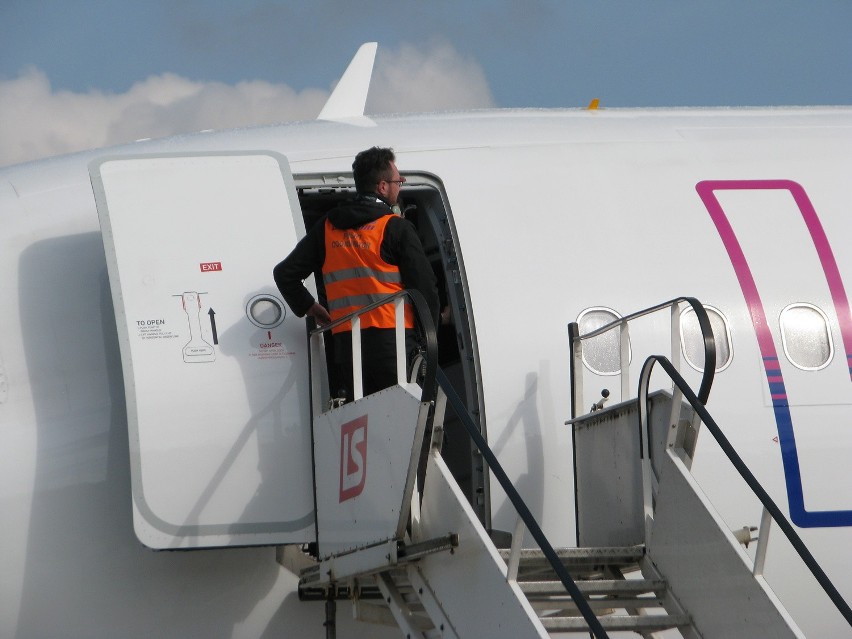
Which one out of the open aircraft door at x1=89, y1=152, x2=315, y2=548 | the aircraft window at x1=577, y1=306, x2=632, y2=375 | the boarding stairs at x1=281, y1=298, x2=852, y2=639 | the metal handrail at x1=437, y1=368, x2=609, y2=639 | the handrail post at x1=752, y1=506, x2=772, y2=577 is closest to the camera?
the metal handrail at x1=437, y1=368, x2=609, y2=639

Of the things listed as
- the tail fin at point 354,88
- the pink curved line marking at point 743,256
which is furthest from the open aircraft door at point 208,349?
the tail fin at point 354,88

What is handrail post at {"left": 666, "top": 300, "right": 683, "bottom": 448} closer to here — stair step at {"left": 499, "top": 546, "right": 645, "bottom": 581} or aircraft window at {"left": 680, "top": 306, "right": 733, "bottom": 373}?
stair step at {"left": 499, "top": 546, "right": 645, "bottom": 581}

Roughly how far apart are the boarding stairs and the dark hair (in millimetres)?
1049

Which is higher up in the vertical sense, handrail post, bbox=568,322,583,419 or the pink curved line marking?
the pink curved line marking

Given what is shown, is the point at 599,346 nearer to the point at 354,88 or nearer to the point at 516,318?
the point at 516,318

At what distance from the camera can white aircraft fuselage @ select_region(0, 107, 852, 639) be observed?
578 centimetres

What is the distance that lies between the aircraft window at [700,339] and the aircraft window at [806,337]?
0.38m

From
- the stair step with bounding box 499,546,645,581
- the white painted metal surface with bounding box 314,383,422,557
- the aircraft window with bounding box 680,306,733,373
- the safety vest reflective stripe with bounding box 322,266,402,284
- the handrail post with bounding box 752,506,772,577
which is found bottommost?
the stair step with bounding box 499,546,645,581

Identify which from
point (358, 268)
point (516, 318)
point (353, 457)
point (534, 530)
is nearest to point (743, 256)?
point (516, 318)

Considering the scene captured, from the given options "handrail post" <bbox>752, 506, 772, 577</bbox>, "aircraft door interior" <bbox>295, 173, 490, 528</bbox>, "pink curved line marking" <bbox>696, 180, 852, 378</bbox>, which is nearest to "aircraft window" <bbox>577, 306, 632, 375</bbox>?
"aircraft door interior" <bbox>295, 173, 490, 528</bbox>

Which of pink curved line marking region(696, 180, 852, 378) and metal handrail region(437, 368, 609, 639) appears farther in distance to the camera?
pink curved line marking region(696, 180, 852, 378)

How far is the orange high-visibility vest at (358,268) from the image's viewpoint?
19.3ft

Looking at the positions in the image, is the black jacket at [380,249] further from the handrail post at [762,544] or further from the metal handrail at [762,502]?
the handrail post at [762,544]

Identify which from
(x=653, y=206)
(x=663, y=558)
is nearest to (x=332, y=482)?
(x=663, y=558)
